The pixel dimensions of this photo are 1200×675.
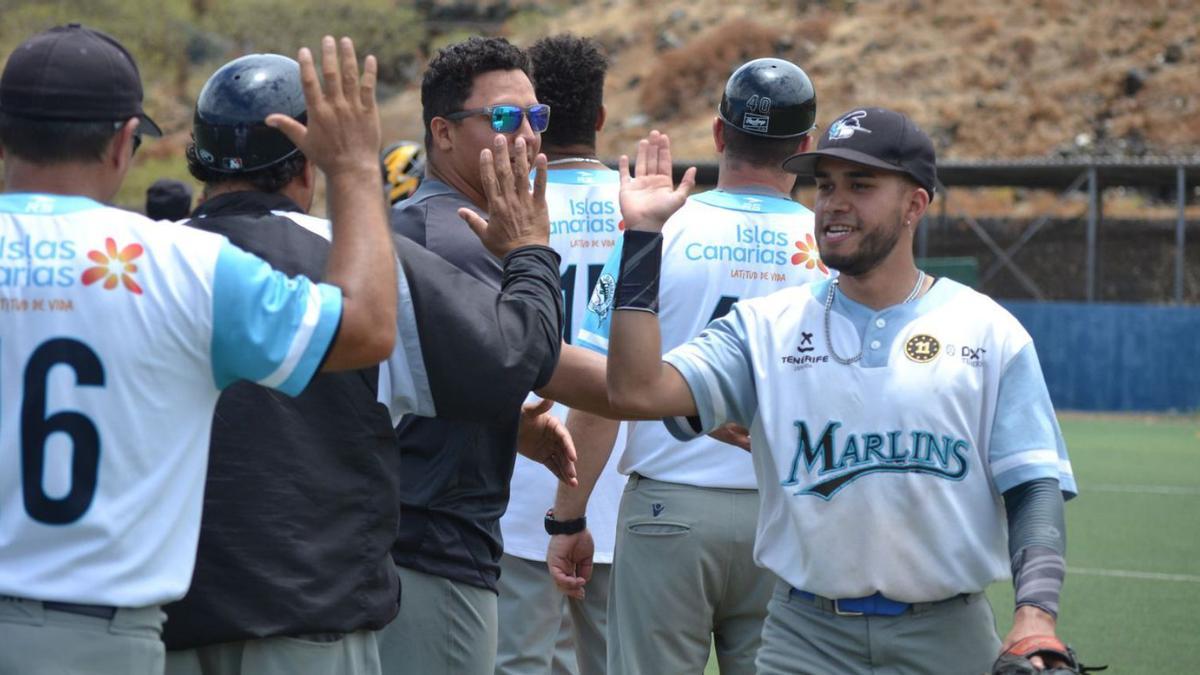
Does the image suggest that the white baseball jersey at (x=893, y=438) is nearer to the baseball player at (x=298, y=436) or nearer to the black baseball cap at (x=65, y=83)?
the baseball player at (x=298, y=436)

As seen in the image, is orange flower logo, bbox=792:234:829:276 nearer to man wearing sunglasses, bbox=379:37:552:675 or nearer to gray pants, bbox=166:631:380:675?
man wearing sunglasses, bbox=379:37:552:675

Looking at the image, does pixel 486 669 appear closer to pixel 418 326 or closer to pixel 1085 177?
pixel 418 326

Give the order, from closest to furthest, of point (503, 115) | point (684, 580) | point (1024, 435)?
point (1024, 435), point (503, 115), point (684, 580)

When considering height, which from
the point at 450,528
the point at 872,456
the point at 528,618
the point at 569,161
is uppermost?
the point at 569,161

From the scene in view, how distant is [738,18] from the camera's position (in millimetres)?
51250

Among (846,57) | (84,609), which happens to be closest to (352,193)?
(84,609)

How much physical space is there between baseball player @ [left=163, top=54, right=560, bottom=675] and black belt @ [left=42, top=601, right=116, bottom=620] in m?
0.36

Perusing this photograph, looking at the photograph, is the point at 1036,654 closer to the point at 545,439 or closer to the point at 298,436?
the point at 545,439

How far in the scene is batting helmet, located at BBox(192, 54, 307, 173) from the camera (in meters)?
3.47

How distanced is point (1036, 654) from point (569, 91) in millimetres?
2911

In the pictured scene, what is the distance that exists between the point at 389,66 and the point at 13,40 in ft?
44.9

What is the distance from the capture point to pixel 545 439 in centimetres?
450

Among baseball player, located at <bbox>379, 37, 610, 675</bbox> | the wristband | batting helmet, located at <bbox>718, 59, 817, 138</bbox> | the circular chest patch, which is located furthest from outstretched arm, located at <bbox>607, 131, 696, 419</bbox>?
batting helmet, located at <bbox>718, 59, 817, 138</bbox>

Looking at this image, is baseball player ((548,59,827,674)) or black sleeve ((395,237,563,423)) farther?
A: baseball player ((548,59,827,674))
